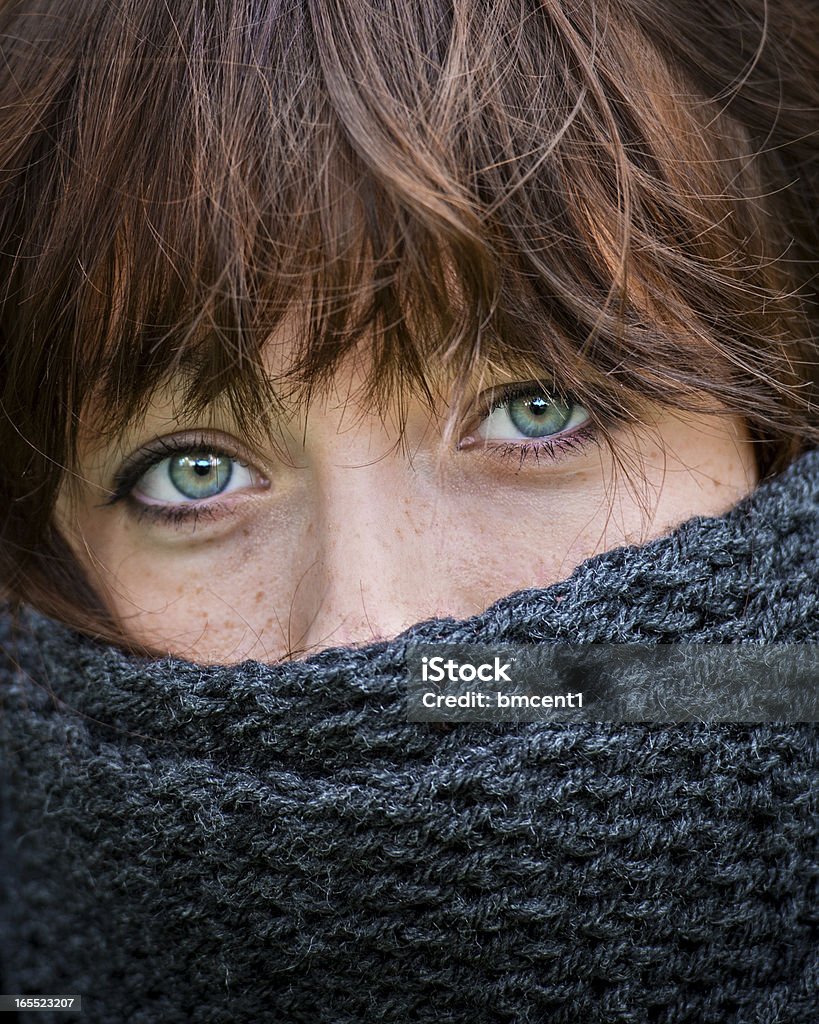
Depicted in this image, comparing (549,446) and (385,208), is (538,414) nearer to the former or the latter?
(549,446)

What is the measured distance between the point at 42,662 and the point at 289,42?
791 millimetres

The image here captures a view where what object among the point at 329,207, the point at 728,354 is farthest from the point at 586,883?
the point at 329,207

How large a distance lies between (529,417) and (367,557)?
9.2 inches

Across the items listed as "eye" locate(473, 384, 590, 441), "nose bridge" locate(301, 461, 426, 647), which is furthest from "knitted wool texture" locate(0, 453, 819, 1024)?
"eye" locate(473, 384, 590, 441)

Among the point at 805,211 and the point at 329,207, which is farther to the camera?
the point at 805,211

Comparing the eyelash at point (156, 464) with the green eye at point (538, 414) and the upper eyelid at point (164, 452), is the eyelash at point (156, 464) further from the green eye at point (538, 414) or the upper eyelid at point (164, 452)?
the green eye at point (538, 414)

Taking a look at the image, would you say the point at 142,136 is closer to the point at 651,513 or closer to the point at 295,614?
the point at 295,614

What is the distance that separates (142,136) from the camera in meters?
1.00

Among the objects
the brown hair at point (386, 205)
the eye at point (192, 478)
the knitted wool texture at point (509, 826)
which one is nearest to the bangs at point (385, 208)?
the brown hair at point (386, 205)

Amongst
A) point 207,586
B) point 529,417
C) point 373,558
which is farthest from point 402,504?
point 207,586

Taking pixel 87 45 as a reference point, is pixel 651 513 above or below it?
below

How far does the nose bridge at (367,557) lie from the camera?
101 cm

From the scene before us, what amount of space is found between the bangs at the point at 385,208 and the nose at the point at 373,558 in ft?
0.33

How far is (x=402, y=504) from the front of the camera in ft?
3.38
